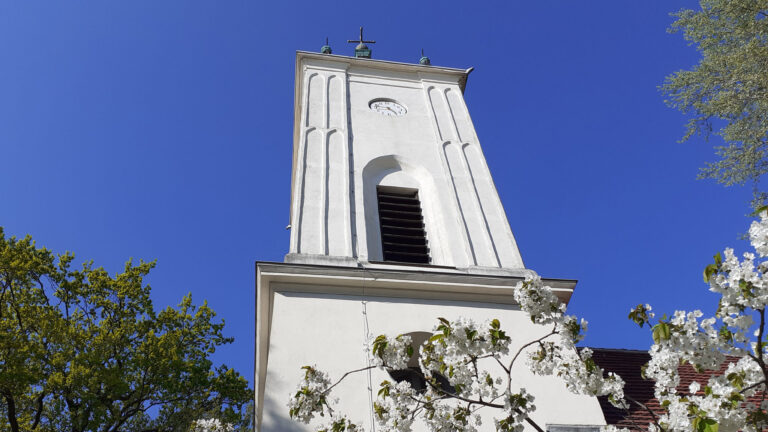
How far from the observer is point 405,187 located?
567 inches

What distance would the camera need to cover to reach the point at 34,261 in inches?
617

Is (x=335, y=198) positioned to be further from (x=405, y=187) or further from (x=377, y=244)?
(x=405, y=187)

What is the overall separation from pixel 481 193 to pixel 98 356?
9.36m

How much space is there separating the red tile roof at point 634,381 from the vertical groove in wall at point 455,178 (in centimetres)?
349

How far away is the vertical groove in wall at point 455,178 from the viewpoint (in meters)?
12.5

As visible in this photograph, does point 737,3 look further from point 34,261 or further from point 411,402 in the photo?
point 34,261

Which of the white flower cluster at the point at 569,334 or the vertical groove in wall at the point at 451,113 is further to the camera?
the vertical groove in wall at the point at 451,113

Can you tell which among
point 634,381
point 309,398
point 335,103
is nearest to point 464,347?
point 309,398

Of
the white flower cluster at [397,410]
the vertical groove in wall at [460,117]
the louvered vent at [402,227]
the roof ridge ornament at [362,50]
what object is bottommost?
the white flower cluster at [397,410]

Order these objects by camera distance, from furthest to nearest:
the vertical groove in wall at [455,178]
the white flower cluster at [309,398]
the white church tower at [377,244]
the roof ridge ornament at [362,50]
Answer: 1. the roof ridge ornament at [362,50]
2. the vertical groove in wall at [455,178]
3. the white church tower at [377,244]
4. the white flower cluster at [309,398]

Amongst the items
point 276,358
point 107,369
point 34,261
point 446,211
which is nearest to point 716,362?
point 276,358

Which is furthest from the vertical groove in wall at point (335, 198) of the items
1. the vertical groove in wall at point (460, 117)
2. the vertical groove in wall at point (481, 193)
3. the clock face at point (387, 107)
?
the vertical groove in wall at point (460, 117)

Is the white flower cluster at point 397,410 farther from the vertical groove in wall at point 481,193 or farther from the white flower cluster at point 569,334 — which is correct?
the vertical groove in wall at point 481,193

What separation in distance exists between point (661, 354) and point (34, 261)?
15167 mm
